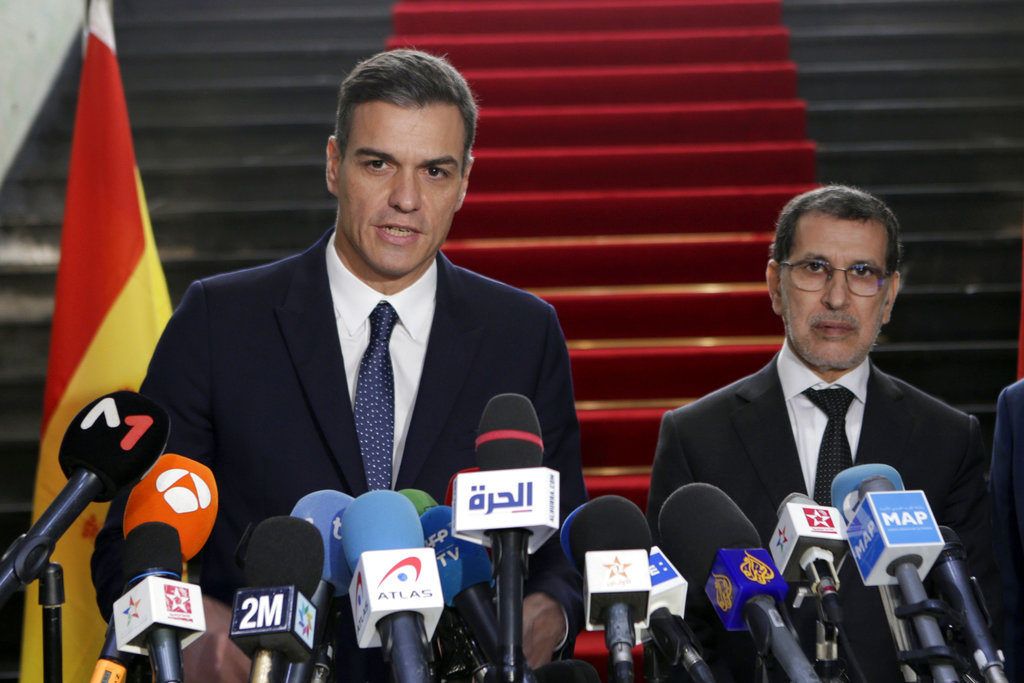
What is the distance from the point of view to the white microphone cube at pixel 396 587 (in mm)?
1126

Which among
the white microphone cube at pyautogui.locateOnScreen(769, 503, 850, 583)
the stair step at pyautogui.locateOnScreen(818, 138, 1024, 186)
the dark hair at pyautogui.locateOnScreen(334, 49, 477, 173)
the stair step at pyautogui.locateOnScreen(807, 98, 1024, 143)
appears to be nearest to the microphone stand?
the white microphone cube at pyautogui.locateOnScreen(769, 503, 850, 583)

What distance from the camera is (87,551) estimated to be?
10.3 ft

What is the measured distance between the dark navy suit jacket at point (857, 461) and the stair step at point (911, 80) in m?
3.49

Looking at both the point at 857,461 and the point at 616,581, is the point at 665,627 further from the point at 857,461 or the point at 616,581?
the point at 857,461

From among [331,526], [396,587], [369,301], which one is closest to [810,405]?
[369,301]

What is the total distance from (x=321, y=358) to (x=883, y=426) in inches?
37.8

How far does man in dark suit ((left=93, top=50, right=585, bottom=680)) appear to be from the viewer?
72.7 inches

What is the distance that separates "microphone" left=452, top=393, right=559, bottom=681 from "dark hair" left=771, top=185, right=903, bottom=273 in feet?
3.86

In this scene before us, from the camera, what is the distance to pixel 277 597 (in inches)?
44.0

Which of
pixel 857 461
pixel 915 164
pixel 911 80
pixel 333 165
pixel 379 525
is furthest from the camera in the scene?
pixel 911 80

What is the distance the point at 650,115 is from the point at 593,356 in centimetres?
144

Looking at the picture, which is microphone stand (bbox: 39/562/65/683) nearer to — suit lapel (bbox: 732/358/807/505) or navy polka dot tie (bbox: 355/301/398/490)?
navy polka dot tie (bbox: 355/301/398/490)

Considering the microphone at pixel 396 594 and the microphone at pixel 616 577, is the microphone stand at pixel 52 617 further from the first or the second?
the microphone at pixel 616 577

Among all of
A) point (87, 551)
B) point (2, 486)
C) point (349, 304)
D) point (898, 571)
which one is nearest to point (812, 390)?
point (349, 304)
